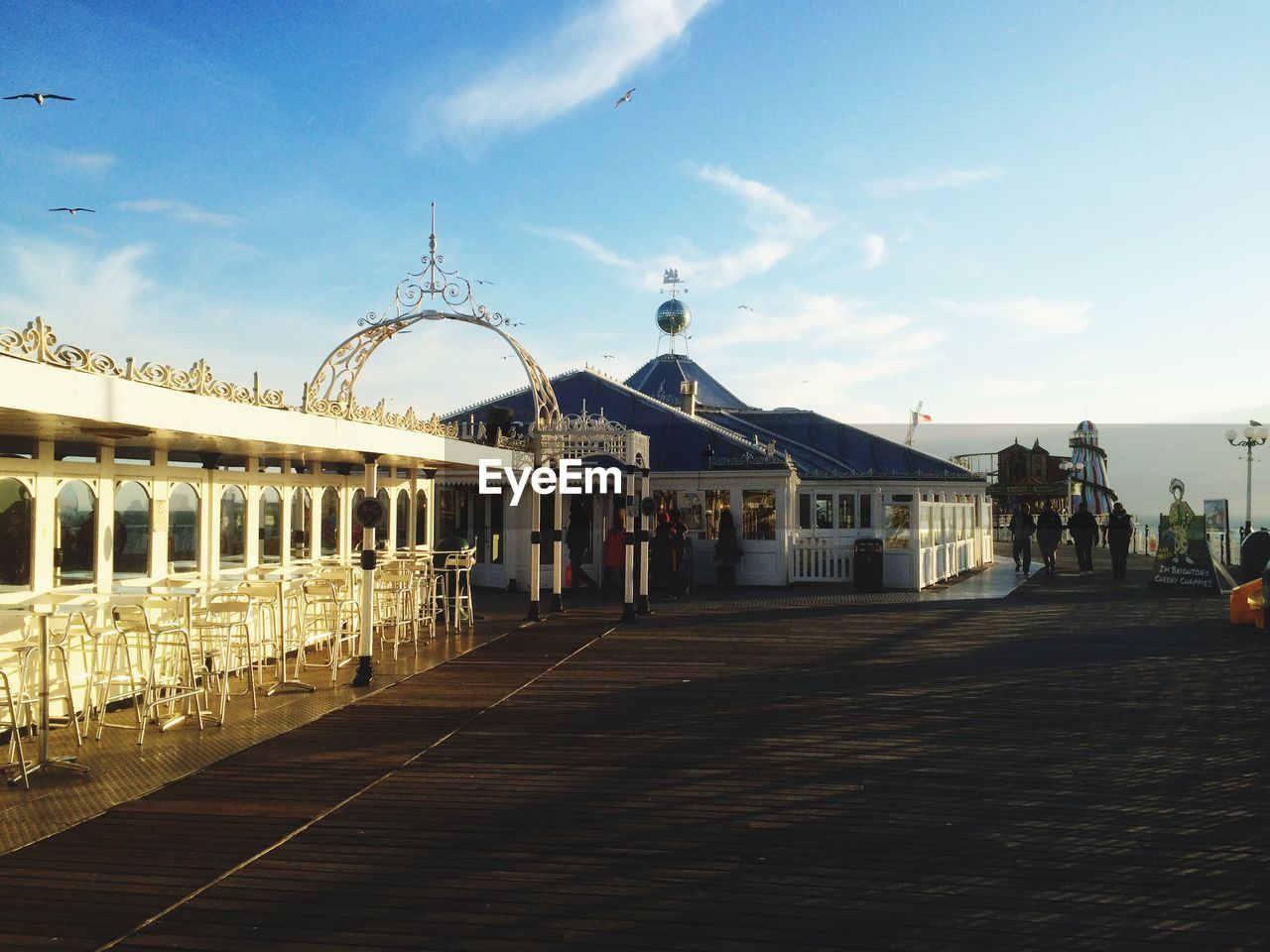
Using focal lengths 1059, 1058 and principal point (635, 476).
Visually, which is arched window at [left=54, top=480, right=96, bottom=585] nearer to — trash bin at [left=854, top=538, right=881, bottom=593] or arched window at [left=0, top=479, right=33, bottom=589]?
arched window at [left=0, top=479, right=33, bottom=589]

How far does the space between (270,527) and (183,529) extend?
1.81m

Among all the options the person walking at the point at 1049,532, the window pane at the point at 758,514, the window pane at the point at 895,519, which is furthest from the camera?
the window pane at the point at 895,519

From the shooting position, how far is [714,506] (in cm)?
2119

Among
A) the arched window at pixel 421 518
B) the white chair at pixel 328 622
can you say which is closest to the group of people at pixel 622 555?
the arched window at pixel 421 518

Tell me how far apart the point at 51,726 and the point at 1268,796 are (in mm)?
7958

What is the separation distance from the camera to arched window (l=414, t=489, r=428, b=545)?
1584cm

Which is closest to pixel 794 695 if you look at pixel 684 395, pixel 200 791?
pixel 200 791

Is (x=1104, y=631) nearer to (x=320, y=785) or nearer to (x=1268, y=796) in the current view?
(x=1268, y=796)

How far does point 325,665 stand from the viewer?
10.8m

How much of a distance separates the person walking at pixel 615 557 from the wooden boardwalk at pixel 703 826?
27.3 feet

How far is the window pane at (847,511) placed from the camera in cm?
2345

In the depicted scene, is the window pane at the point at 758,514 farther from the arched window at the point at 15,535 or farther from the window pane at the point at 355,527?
the arched window at the point at 15,535

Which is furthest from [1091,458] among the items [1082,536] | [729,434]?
[729,434]

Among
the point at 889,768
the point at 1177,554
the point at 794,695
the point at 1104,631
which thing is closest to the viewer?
the point at 889,768
